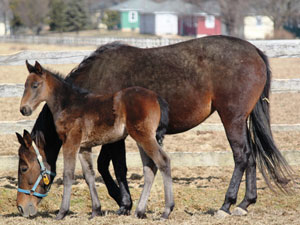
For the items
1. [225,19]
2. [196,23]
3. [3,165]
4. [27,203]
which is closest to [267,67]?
[27,203]

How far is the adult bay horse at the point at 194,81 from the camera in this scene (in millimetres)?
5227

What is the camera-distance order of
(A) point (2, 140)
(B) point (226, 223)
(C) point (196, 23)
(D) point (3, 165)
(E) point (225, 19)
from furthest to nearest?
(C) point (196, 23)
(E) point (225, 19)
(A) point (2, 140)
(D) point (3, 165)
(B) point (226, 223)

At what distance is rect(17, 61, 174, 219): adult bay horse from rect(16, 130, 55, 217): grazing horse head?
1 cm

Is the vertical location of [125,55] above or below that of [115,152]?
A: above

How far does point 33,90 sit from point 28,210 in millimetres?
1129

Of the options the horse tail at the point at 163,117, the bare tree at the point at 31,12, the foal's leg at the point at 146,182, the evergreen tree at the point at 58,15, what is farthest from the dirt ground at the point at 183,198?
the bare tree at the point at 31,12

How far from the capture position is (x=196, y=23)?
62375 millimetres

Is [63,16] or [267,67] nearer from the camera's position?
[267,67]

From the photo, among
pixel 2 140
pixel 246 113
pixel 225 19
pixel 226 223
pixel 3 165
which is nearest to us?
pixel 226 223

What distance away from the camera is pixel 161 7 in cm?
7075

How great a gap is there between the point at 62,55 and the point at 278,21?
138 feet

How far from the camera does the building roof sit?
62994mm

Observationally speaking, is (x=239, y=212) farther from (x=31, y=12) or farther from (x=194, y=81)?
(x=31, y=12)

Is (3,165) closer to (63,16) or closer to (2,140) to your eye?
(2,140)
